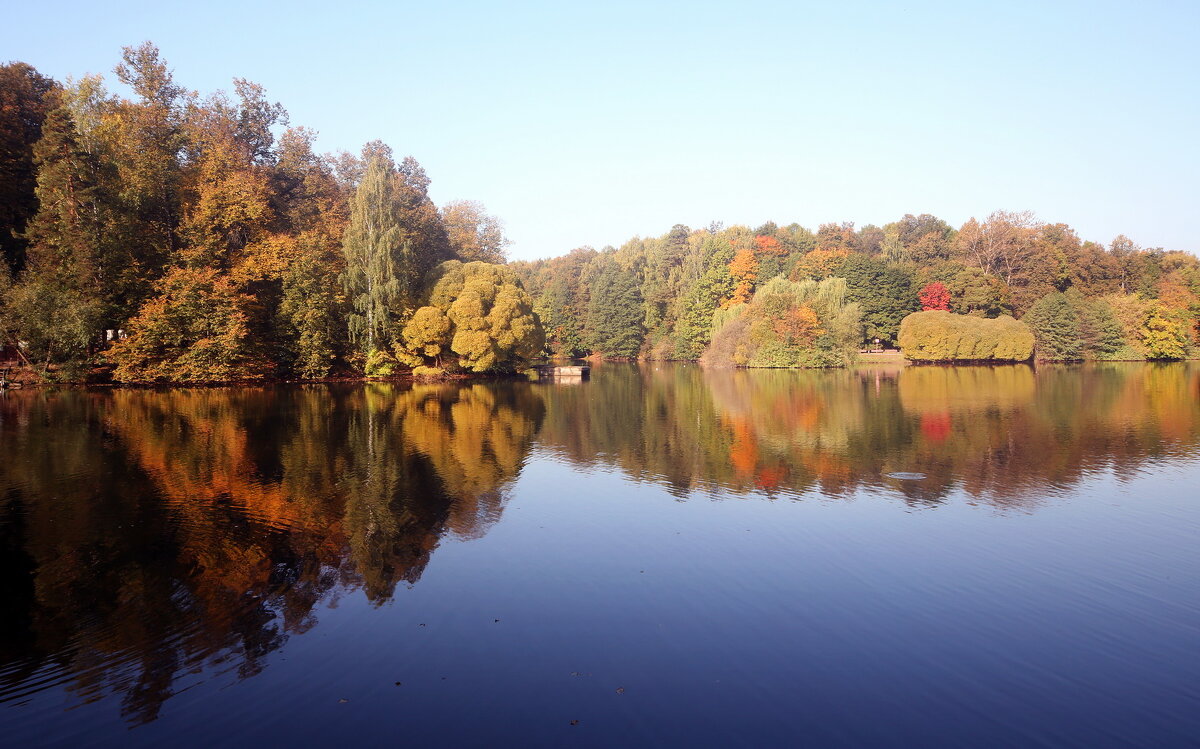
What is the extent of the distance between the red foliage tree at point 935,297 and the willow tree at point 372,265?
51.5m

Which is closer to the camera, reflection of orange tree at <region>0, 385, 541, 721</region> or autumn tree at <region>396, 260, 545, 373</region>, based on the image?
reflection of orange tree at <region>0, 385, 541, 721</region>

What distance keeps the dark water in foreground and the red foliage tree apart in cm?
5280

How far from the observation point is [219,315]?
39688 millimetres

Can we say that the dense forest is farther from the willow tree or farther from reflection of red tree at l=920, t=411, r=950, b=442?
reflection of red tree at l=920, t=411, r=950, b=442

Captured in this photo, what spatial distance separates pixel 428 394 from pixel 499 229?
2035 inches

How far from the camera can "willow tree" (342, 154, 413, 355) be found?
1790 inches

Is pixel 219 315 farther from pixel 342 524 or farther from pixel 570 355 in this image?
pixel 570 355

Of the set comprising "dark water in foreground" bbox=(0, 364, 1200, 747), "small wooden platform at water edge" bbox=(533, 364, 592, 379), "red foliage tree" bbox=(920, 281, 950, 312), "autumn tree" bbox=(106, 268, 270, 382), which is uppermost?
"red foliage tree" bbox=(920, 281, 950, 312)

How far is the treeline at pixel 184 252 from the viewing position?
3694 centimetres

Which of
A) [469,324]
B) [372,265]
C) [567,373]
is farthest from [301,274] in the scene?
[567,373]

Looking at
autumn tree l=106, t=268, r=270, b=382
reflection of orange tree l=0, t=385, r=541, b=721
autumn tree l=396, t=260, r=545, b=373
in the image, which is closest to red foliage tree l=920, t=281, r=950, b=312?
autumn tree l=396, t=260, r=545, b=373

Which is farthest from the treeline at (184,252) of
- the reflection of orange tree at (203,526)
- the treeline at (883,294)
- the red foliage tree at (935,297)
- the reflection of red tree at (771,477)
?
the red foliage tree at (935,297)

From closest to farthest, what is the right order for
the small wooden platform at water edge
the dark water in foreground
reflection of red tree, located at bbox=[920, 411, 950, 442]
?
1. the dark water in foreground
2. reflection of red tree, located at bbox=[920, 411, 950, 442]
3. the small wooden platform at water edge

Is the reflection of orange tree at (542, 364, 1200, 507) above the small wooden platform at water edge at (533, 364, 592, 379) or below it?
below
